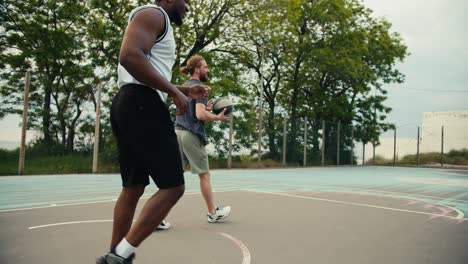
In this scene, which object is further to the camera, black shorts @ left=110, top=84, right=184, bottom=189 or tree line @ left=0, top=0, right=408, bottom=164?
tree line @ left=0, top=0, right=408, bottom=164

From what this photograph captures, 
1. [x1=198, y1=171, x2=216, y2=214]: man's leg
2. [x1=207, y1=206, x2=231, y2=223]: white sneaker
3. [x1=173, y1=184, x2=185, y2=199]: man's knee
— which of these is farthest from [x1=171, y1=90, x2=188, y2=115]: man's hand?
[x1=207, y1=206, x2=231, y2=223]: white sneaker

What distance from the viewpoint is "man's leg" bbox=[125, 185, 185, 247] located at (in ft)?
8.00

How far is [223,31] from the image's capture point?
20359mm

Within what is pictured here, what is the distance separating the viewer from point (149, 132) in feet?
7.98

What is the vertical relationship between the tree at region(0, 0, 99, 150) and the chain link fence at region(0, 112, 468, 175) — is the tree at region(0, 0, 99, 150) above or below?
above

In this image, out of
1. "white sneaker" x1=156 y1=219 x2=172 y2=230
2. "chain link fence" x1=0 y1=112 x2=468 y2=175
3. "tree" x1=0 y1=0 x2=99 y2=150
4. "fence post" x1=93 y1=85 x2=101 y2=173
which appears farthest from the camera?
"tree" x1=0 y1=0 x2=99 y2=150

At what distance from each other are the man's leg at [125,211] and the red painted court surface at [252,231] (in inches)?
19.4

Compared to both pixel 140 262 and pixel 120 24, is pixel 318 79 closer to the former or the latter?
pixel 120 24

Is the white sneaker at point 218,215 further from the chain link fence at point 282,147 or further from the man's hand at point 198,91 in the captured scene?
the chain link fence at point 282,147

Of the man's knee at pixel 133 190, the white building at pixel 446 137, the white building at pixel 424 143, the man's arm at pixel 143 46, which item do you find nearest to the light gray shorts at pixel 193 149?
the man's knee at pixel 133 190

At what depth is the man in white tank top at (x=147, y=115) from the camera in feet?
7.73

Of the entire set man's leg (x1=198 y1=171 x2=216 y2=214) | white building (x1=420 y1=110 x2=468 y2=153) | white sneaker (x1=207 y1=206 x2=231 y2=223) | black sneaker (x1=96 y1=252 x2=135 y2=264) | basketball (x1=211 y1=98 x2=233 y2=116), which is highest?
white building (x1=420 y1=110 x2=468 y2=153)

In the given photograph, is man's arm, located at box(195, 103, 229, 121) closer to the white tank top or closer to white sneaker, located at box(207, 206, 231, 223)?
white sneaker, located at box(207, 206, 231, 223)

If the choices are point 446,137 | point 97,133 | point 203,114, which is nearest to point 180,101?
point 203,114
